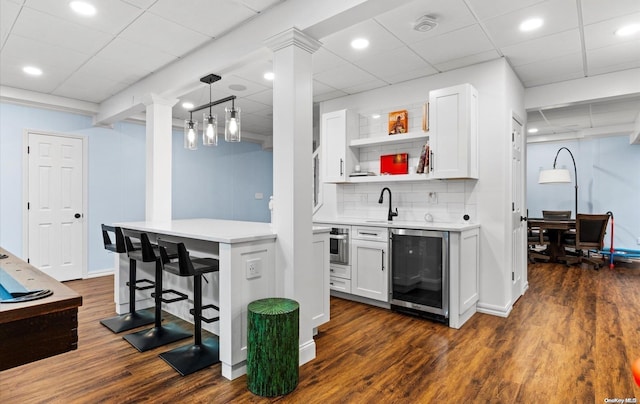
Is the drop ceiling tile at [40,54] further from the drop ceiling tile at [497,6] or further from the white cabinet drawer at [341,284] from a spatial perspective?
the drop ceiling tile at [497,6]

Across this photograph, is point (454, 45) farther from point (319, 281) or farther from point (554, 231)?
point (554, 231)

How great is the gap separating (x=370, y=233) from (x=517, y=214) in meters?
1.76

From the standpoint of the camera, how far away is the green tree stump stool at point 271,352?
2125 mm

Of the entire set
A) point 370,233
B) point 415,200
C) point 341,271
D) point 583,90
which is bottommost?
point 341,271

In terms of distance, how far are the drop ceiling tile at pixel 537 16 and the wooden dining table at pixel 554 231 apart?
4441mm

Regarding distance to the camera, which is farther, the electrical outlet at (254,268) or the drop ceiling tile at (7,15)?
the drop ceiling tile at (7,15)

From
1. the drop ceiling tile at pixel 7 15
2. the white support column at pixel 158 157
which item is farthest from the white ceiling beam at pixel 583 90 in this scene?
the drop ceiling tile at pixel 7 15

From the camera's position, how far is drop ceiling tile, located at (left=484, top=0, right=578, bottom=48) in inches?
Answer: 103

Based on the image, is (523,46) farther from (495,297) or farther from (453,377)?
(453,377)

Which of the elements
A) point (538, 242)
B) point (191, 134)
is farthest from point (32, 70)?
point (538, 242)

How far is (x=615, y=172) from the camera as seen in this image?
731 cm

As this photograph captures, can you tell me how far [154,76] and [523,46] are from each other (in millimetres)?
3763

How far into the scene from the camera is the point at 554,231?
21.9 feet

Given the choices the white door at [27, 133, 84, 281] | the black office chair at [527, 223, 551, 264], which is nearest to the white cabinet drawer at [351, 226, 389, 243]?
the white door at [27, 133, 84, 281]
